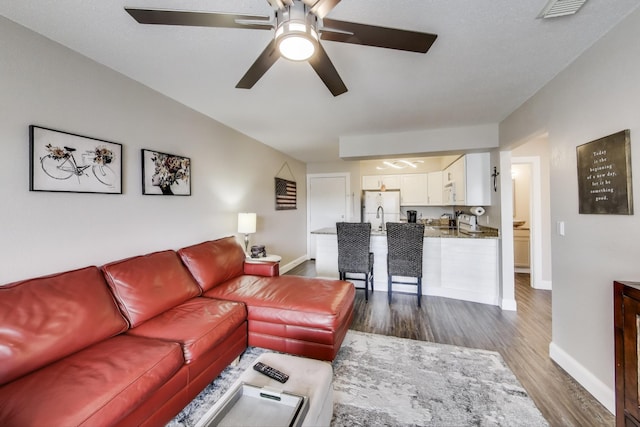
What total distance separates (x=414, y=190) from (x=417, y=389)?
4.50m

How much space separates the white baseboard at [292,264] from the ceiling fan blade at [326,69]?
3659 millimetres

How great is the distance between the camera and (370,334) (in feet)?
8.04

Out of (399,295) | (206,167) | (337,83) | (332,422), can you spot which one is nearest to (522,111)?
(337,83)

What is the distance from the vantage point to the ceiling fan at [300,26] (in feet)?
3.58

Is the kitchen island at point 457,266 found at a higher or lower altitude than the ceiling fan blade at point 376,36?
lower

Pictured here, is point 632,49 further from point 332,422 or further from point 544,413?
point 332,422

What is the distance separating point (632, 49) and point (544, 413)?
2208 mm

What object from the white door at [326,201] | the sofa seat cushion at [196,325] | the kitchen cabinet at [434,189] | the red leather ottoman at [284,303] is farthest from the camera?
the white door at [326,201]

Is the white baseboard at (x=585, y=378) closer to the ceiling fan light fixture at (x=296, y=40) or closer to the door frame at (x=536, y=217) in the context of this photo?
the door frame at (x=536, y=217)

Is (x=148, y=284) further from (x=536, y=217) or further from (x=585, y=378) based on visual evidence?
(x=536, y=217)

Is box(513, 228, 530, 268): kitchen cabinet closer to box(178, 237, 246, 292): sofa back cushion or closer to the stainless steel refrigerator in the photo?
the stainless steel refrigerator

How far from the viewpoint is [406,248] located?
3148 mm

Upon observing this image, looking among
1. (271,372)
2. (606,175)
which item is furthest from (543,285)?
(271,372)

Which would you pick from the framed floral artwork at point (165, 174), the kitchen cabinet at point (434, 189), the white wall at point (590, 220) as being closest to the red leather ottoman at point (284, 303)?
the framed floral artwork at point (165, 174)
